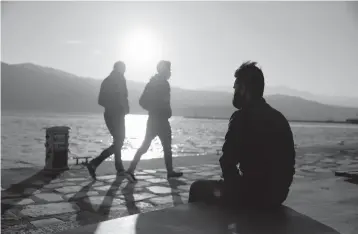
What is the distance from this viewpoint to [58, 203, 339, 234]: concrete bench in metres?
2.10

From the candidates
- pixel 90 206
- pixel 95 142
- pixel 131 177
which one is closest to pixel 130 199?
pixel 90 206

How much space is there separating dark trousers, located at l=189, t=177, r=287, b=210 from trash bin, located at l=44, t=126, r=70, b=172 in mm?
4662

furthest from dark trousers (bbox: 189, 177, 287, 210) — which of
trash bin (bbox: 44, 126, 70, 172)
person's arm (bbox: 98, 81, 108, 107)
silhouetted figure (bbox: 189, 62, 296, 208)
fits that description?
trash bin (bbox: 44, 126, 70, 172)

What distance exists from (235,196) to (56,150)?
4981 millimetres

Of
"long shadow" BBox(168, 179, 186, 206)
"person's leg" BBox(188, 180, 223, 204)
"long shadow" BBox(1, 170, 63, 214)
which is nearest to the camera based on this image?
"person's leg" BBox(188, 180, 223, 204)

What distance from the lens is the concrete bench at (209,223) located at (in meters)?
2.10

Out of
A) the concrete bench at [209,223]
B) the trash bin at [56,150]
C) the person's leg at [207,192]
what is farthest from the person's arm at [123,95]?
the concrete bench at [209,223]

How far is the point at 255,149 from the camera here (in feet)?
7.71

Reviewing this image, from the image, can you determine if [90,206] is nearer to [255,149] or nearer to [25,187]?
[25,187]

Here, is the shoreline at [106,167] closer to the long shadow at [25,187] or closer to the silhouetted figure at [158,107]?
the long shadow at [25,187]

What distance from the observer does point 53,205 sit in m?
4.09

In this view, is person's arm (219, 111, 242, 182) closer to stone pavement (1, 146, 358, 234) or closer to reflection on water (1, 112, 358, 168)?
stone pavement (1, 146, 358, 234)

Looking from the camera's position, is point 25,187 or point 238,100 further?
point 25,187

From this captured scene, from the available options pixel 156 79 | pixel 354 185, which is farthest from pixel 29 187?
pixel 354 185
